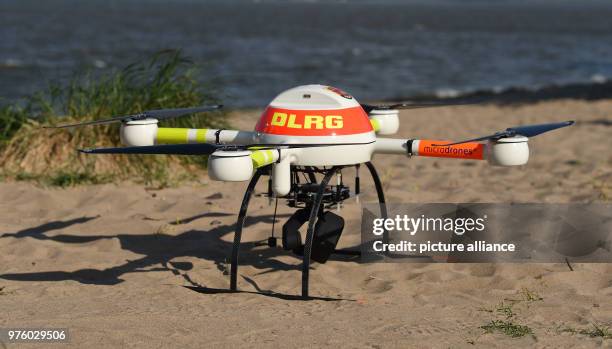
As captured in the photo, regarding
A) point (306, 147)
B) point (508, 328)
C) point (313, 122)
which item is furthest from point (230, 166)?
point (508, 328)

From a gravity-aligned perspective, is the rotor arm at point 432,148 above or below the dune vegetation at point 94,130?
above

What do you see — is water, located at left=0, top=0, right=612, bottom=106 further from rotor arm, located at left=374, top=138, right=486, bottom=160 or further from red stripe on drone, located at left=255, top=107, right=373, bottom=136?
rotor arm, located at left=374, top=138, right=486, bottom=160

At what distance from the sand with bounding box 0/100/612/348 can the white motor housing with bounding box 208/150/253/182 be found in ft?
2.51

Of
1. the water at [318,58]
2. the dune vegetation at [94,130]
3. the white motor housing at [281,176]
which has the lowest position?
the water at [318,58]

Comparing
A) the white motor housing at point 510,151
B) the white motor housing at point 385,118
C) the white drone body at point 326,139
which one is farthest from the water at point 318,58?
the white motor housing at point 510,151

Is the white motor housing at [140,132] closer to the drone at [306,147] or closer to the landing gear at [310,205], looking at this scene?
the drone at [306,147]

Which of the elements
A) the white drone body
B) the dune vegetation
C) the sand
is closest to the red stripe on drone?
the white drone body

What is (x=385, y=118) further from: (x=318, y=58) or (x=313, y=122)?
(x=318, y=58)

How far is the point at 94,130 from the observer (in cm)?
866

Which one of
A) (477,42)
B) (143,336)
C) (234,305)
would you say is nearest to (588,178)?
(234,305)

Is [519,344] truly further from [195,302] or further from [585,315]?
[195,302]

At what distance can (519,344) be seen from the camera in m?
4.37

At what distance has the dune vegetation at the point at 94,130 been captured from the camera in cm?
833

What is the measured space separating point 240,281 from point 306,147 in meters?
1.12
